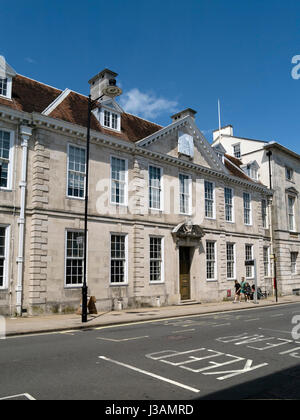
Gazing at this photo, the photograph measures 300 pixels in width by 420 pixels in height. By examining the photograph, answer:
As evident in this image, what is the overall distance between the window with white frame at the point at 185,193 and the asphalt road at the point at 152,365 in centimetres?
1333

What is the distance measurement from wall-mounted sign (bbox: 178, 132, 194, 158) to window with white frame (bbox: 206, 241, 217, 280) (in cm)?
680

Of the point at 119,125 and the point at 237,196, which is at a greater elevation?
the point at 119,125

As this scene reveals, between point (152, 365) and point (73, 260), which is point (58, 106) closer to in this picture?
point (73, 260)

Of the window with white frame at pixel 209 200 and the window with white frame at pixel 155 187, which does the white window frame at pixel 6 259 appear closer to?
the window with white frame at pixel 155 187

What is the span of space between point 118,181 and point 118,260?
461 cm

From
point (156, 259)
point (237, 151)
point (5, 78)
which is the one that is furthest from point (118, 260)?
point (237, 151)

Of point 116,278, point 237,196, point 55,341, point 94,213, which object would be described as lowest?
point 55,341

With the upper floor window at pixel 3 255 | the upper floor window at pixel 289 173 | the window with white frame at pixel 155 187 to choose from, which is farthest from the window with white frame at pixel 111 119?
the upper floor window at pixel 289 173

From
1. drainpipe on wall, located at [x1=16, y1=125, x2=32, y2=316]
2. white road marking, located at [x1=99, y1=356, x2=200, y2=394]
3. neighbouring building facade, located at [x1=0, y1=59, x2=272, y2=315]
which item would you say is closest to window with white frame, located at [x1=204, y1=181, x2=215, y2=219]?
neighbouring building facade, located at [x1=0, y1=59, x2=272, y2=315]

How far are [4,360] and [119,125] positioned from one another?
16.8 m

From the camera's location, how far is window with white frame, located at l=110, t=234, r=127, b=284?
2034cm

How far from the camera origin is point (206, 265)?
26.2m
